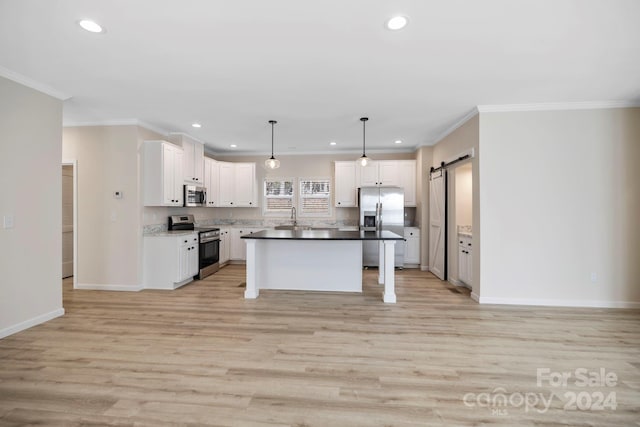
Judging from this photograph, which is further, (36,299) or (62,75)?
(36,299)

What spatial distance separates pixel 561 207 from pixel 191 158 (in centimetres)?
609

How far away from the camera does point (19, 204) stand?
10.3 feet

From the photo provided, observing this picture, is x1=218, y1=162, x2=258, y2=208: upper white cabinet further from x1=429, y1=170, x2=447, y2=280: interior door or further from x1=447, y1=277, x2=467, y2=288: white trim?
x1=447, y1=277, x2=467, y2=288: white trim

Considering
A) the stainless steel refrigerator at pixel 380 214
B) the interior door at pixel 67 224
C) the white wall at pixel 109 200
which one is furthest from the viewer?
the stainless steel refrigerator at pixel 380 214

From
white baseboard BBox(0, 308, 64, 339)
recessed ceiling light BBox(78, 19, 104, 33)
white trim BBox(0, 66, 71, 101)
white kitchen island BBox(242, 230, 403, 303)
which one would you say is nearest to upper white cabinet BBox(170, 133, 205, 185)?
white trim BBox(0, 66, 71, 101)

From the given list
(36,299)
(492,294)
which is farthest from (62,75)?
(492,294)

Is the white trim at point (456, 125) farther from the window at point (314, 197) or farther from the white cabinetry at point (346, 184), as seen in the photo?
the window at point (314, 197)

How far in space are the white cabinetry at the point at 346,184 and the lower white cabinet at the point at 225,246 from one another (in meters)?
2.76

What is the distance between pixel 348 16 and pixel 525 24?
1355mm

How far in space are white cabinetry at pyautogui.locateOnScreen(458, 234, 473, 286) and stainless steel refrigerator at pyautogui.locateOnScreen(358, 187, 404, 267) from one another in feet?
4.93

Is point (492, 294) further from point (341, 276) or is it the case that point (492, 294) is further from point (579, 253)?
point (341, 276)

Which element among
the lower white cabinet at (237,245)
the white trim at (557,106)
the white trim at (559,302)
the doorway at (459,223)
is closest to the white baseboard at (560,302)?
the white trim at (559,302)

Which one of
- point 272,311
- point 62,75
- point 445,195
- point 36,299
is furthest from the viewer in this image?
point 445,195

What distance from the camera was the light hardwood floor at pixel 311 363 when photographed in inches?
74.0
